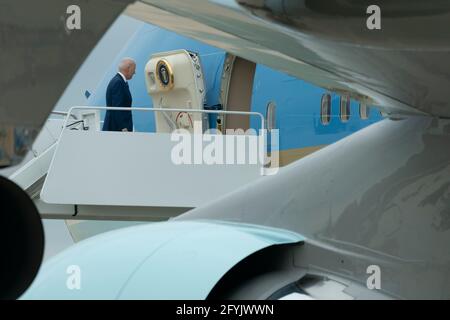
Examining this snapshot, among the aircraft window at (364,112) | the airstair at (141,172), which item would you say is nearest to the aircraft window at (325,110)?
the aircraft window at (364,112)

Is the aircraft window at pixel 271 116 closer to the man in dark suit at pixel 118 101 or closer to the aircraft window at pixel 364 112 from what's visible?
the aircraft window at pixel 364 112

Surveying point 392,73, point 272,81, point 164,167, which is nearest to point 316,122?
point 272,81

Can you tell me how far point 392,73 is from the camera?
202cm

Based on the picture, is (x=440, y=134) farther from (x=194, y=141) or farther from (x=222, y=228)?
(x=194, y=141)

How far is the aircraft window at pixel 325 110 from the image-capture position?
6.86 m

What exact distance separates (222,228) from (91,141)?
14.1ft

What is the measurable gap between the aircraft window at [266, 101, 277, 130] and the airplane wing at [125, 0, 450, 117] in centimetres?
492

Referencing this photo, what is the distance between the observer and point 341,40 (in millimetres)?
1587

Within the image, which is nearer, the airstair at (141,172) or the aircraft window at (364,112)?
the aircraft window at (364,112)

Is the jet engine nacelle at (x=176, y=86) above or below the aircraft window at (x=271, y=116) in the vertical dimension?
above

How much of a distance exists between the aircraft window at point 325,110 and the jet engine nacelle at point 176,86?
205 cm

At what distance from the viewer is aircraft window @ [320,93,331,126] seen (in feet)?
22.5

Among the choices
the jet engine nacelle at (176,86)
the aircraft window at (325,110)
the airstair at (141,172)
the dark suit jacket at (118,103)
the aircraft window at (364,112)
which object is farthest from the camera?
the jet engine nacelle at (176,86)

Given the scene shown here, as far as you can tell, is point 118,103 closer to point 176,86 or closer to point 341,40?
point 176,86
